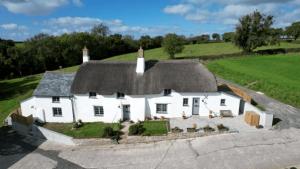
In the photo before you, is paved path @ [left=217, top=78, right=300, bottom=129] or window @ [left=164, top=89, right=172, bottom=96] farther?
window @ [left=164, top=89, right=172, bottom=96]

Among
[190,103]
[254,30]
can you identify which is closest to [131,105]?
[190,103]

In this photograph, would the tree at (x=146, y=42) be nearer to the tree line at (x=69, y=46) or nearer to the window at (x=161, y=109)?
the tree line at (x=69, y=46)

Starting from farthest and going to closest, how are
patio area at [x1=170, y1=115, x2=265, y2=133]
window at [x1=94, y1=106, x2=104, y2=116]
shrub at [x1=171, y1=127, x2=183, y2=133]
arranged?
1. window at [x1=94, y1=106, x2=104, y2=116]
2. patio area at [x1=170, y1=115, x2=265, y2=133]
3. shrub at [x1=171, y1=127, x2=183, y2=133]

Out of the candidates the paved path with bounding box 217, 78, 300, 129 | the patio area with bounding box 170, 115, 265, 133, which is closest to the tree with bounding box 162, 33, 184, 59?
the paved path with bounding box 217, 78, 300, 129

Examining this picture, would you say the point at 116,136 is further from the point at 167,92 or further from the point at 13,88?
the point at 13,88

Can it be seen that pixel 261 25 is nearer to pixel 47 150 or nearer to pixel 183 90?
pixel 183 90

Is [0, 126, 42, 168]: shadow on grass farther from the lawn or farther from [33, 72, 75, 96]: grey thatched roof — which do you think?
the lawn
